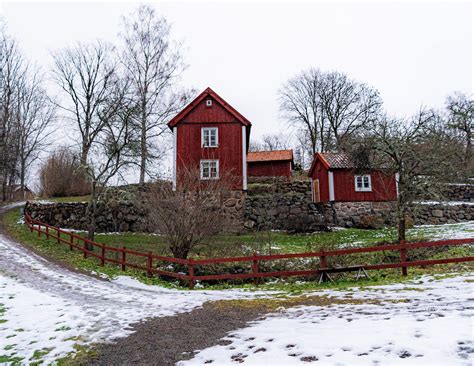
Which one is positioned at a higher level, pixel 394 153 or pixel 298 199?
pixel 394 153

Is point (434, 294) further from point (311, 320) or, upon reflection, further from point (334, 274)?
point (334, 274)

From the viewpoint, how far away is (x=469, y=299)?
6105 mm

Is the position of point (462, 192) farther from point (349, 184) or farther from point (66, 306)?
point (66, 306)

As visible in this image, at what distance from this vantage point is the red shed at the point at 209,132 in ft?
75.0

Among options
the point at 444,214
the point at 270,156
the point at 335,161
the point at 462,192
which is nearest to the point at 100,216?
the point at 335,161

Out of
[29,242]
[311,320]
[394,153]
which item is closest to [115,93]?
[29,242]

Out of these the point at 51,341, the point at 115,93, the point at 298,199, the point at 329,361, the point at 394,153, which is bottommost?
the point at 51,341

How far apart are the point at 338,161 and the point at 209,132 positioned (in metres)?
9.63

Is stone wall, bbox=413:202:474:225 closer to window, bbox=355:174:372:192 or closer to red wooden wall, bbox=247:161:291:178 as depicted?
window, bbox=355:174:372:192

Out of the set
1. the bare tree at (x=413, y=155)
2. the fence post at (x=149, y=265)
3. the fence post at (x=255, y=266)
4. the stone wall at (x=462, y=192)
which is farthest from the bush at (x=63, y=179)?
the stone wall at (x=462, y=192)

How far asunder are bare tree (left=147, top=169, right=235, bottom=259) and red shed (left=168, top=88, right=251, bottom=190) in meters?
10.0

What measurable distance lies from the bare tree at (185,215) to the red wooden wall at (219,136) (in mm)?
9994

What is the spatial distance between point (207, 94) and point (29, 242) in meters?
13.8

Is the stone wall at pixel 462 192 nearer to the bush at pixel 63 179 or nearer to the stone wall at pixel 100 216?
the stone wall at pixel 100 216
